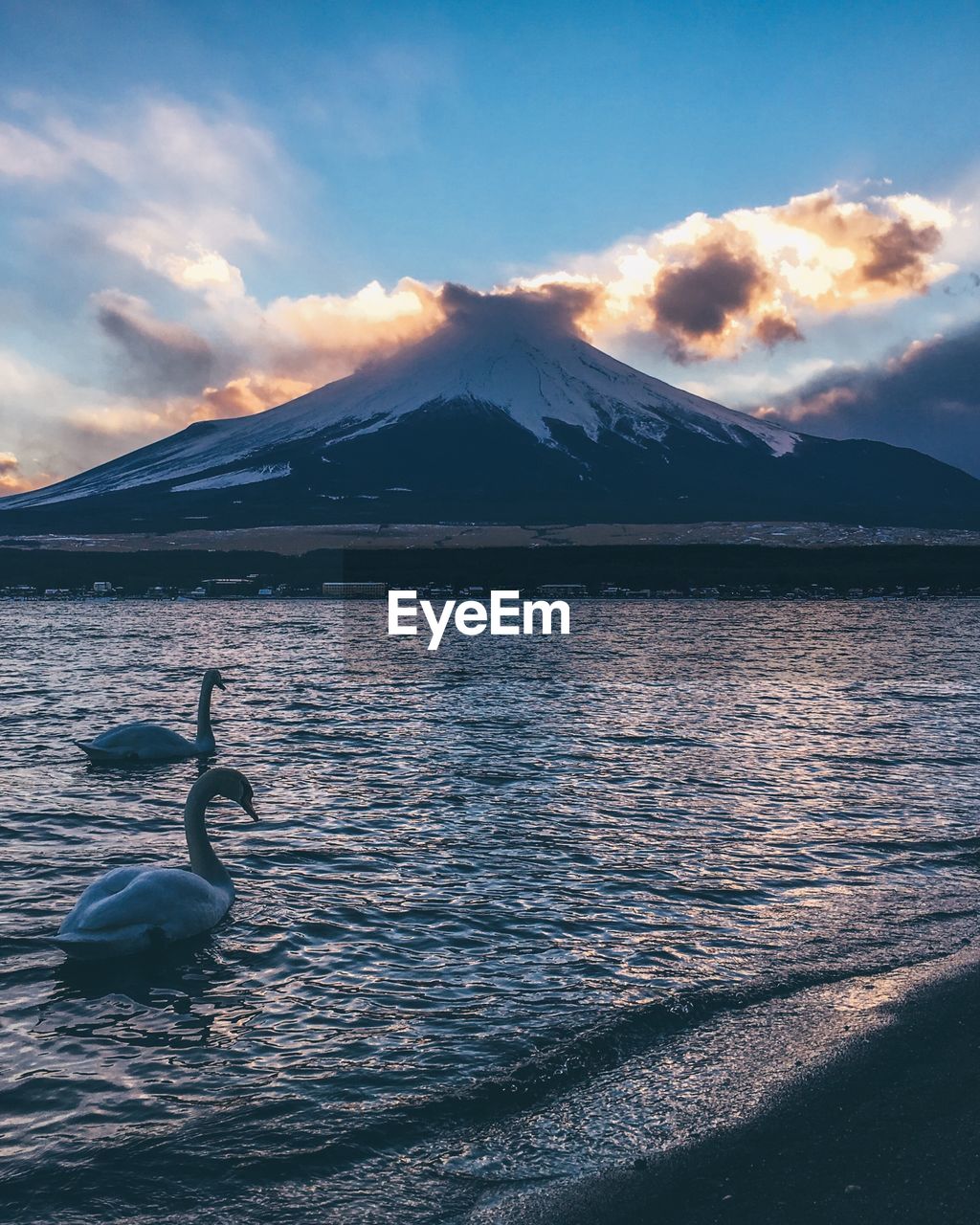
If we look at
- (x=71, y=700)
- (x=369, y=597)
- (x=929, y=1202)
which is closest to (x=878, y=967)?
(x=929, y=1202)

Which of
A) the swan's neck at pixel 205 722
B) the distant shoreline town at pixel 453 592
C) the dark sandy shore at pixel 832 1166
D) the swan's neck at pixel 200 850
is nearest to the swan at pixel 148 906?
the swan's neck at pixel 200 850

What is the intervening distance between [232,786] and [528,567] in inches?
4506

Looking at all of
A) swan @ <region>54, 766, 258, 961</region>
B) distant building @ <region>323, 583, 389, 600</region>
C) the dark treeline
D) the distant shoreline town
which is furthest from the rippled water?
the dark treeline

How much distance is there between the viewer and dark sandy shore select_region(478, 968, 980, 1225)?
6941 millimetres

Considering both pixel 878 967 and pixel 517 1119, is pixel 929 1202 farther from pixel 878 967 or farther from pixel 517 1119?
pixel 878 967

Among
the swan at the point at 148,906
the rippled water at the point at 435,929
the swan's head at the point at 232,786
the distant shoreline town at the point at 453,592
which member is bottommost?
the rippled water at the point at 435,929

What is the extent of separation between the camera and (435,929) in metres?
13.1

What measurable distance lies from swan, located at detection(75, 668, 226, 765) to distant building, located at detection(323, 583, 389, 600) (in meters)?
88.1

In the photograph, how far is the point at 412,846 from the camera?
16.8 m

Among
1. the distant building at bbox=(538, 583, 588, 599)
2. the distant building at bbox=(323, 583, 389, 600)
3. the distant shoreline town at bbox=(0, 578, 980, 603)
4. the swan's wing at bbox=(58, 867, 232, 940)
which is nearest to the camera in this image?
the swan's wing at bbox=(58, 867, 232, 940)

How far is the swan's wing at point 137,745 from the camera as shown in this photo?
75.4 feet

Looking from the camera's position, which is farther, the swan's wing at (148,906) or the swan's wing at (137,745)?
the swan's wing at (137,745)

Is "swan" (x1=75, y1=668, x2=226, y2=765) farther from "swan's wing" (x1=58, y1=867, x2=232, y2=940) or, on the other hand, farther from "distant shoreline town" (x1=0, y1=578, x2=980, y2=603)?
"distant shoreline town" (x1=0, y1=578, x2=980, y2=603)

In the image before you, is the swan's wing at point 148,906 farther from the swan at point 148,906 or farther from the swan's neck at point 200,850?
the swan's neck at point 200,850
